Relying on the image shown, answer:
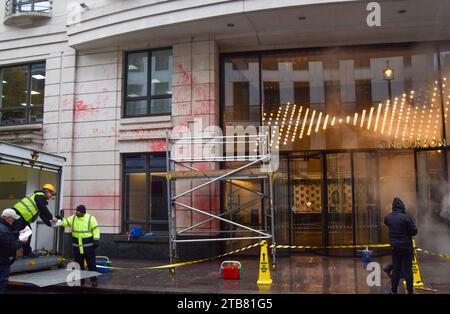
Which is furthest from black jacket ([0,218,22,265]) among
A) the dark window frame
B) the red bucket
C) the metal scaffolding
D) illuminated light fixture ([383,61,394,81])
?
illuminated light fixture ([383,61,394,81])

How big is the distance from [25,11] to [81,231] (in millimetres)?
9209

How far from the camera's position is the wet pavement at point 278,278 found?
8742 mm

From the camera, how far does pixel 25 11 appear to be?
48.3 ft

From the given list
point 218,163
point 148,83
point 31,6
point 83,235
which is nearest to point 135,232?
point 218,163

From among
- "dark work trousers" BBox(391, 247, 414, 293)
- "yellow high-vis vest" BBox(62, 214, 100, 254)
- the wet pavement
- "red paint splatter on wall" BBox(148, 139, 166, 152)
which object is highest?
"red paint splatter on wall" BBox(148, 139, 166, 152)

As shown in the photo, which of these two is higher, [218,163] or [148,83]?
[148,83]

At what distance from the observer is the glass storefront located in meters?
12.5

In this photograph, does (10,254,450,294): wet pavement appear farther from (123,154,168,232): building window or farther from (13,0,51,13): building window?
(13,0,51,13): building window

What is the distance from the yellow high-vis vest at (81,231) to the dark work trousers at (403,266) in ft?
20.3

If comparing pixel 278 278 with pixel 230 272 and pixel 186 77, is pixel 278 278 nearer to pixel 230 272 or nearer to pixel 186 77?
pixel 230 272

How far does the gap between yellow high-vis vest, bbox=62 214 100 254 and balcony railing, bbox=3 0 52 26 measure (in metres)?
8.40

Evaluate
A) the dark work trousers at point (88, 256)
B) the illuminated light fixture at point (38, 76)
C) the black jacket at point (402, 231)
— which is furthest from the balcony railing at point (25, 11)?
the black jacket at point (402, 231)

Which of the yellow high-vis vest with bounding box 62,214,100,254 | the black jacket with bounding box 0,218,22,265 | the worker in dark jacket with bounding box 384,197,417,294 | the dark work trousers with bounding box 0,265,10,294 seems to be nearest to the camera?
the black jacket with bounding box 0,218,22,265
